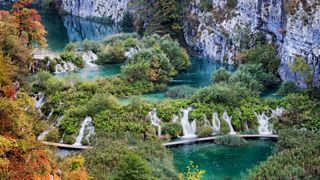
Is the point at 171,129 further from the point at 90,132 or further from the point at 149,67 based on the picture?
the point at 149,67

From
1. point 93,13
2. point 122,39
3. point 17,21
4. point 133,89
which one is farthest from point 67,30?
point 133,89

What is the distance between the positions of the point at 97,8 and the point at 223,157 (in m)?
58.7

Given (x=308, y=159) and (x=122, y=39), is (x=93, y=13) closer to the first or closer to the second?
(x=122, y=39)

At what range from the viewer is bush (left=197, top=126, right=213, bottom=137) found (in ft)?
102

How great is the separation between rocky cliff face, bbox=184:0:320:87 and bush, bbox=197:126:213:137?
471 inches

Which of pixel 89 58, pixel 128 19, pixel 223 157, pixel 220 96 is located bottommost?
pixel 223 157

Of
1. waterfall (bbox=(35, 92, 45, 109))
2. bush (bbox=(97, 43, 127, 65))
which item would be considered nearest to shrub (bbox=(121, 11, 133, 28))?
bush (bbox=(97, 43, 127, 65))

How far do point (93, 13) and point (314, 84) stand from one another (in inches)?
2078

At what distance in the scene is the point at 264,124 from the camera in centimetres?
3238

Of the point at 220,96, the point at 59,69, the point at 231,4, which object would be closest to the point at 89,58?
the point at 59,69

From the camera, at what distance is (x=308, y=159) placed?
23547 millimetres

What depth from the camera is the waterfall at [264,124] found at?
31.9m

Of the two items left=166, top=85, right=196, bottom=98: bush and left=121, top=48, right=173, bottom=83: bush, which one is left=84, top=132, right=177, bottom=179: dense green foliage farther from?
left=121, top=48, right=173, bottom=83: bush

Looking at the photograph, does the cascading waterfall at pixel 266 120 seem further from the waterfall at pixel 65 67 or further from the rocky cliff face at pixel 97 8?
the rocky cliff face at pixel 97 8
